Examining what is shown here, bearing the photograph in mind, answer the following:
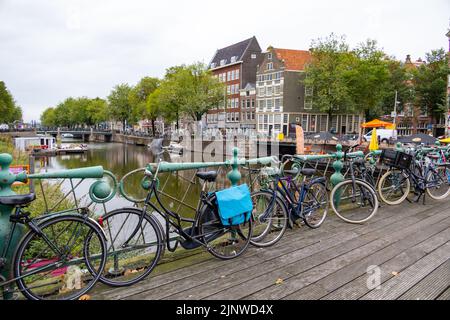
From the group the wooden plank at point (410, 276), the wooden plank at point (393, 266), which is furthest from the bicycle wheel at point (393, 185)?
the wooden plank at point (410, 276)

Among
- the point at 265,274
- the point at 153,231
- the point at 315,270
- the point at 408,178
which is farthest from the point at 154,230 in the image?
the point at 408,178

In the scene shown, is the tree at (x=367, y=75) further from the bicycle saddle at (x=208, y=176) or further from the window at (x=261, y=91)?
the bicycle saddle at (x=208, y=176)

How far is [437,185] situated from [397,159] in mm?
1345

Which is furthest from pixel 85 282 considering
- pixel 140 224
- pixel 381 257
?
pixel 381 257

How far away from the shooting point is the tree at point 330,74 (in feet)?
118

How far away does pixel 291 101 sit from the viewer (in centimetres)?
4662

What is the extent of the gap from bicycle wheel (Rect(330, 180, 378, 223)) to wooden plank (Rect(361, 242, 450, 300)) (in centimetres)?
115

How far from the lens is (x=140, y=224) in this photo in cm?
288

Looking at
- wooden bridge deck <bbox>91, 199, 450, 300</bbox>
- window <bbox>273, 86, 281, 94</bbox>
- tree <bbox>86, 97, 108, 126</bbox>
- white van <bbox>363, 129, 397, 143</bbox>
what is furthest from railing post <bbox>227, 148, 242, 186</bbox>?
tree <bbox>86, 97, 108, 126</bbox>

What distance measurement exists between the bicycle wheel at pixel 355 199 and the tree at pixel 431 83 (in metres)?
45.0

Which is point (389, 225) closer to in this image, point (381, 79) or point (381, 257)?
point (381, 257)

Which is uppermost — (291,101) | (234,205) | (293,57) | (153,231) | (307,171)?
(293,57)

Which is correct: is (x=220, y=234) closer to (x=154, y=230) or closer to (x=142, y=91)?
(x=154, y=230)
